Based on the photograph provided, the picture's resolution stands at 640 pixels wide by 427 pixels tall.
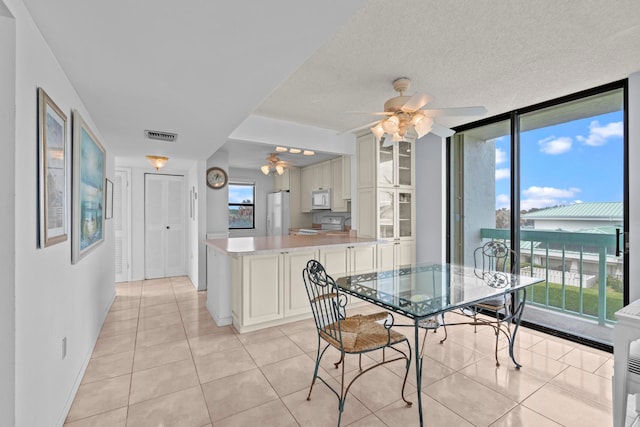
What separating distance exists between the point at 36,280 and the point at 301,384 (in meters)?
1.67

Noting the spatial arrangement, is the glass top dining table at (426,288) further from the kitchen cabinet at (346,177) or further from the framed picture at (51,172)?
the kitchen cabinet at (346,177)

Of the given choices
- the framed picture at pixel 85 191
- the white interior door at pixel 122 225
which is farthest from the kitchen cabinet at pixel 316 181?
the framed picture at pixel 85 191

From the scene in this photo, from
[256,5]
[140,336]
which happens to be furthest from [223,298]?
[256,5]

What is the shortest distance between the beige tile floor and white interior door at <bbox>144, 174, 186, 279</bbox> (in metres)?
2.47

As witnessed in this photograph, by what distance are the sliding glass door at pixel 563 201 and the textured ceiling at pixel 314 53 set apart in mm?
403

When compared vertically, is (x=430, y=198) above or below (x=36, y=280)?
above

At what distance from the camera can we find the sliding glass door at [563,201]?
9.29ft

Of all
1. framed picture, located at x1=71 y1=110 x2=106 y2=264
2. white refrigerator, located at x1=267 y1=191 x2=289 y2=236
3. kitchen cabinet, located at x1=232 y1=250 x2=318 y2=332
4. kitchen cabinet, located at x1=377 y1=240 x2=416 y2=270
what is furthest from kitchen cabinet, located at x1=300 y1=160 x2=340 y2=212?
framed picture, located at x1=71 y1=110 x2=106 y2=264

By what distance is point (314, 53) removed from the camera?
2168 mm

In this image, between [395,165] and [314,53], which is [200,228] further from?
[314,53]

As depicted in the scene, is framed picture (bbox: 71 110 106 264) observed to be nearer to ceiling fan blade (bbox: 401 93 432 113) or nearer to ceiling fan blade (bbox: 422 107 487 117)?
ceiling fan blade (bbox: 401 93 432 113)

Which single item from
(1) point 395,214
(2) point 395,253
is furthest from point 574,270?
(1) point 395,214

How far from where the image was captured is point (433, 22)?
→ 1844 millimetres

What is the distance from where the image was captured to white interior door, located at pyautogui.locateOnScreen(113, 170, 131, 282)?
519 cm
